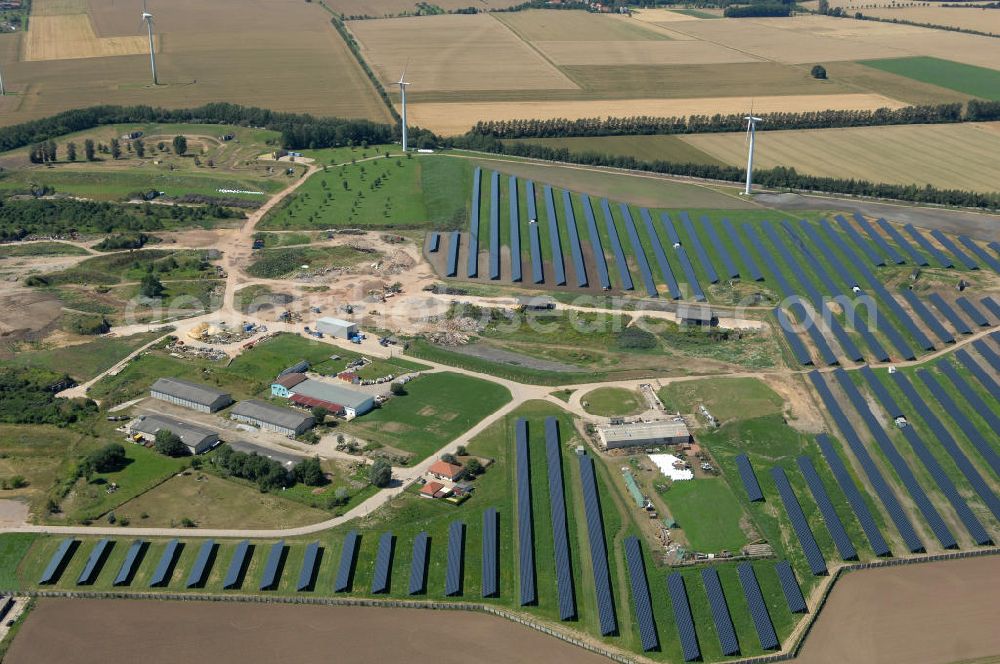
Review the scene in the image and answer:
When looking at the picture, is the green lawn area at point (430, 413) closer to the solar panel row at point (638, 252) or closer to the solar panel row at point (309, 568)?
the solar panel row at point (309, 568)

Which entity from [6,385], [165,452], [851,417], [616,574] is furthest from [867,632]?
[6,385]

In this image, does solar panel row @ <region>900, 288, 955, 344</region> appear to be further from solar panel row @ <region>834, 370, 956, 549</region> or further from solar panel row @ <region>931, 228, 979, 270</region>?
solar panel row @ <region>834, 370, 956, 549</region>

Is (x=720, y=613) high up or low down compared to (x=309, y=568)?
down

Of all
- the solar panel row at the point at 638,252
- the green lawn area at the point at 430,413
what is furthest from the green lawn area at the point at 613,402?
the solar panel row at the point at 638,252

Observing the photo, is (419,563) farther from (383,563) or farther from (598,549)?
(598,549)

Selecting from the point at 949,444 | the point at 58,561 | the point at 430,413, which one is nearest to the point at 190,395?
the point at 430,413

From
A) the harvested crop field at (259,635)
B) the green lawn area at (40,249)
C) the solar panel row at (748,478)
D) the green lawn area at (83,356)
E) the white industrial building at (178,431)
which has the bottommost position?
the harvested crop field at (259,635)
